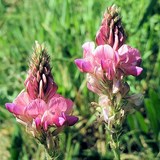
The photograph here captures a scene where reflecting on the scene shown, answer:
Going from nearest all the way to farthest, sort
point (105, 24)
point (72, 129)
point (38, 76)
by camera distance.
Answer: point (38, 76) < point (105, 24) < point (72, 129)

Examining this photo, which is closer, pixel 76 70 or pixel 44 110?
pixel 44 110

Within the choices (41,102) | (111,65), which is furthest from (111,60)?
(41,102)

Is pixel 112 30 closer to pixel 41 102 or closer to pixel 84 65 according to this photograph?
pixel 84 65

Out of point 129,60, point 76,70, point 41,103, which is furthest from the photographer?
point 76,70

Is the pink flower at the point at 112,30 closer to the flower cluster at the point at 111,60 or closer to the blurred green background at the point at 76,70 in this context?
the flower cluster at the point at 111,60

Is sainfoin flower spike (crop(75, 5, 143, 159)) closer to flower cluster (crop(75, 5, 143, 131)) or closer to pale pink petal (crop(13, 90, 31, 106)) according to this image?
flower cluster (crop(75, 5, 143, 131))

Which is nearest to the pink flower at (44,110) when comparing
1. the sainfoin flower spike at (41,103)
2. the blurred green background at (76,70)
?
the sainfoin flower spike at (41,103)

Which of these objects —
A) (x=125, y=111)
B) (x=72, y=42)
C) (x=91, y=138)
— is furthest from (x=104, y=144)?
(x=125, y=111)

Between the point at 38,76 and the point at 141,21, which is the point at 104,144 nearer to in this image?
the point at 141,21
